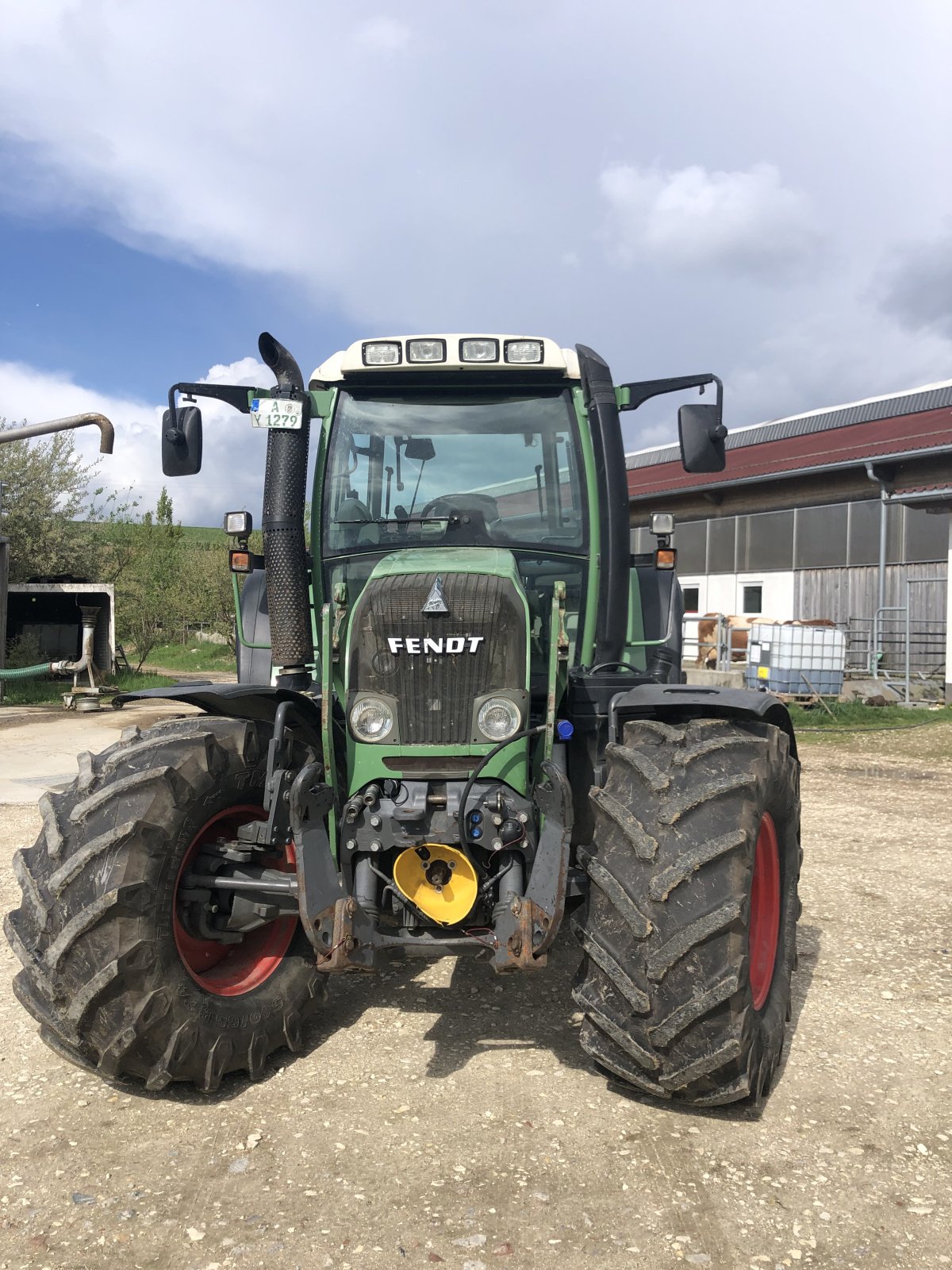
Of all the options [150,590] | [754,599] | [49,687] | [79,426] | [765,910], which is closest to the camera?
[765,910]

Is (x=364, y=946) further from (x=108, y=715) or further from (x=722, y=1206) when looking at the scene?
(x=108, y=715)

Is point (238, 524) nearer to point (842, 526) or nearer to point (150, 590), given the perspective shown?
point (842, 526)

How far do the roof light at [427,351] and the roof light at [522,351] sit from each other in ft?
0.88

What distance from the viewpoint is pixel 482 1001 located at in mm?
4277

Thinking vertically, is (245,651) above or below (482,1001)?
above

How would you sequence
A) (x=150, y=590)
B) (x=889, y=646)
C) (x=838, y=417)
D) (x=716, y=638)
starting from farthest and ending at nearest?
1. (x=150, y=590)
2. (x=838, y=417)
3. (x=716, y=638)
4. (x=889, y=646)

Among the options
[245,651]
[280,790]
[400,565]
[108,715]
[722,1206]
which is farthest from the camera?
[108,715]

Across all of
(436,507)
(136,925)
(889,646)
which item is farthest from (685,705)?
(889,646)

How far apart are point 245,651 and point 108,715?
11861 mm

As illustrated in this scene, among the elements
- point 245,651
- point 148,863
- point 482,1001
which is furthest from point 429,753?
point 245,651

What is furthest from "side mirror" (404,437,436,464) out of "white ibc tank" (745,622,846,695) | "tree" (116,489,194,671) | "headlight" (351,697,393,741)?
"tree" (116,489,194,671)

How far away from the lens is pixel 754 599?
22156 mm

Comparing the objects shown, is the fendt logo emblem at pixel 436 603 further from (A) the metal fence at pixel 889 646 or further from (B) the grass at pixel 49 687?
(A) the metal fence at pixel 889 646

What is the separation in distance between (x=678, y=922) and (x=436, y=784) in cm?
99
